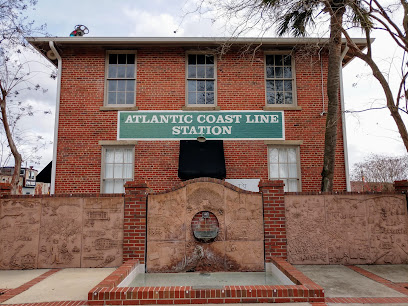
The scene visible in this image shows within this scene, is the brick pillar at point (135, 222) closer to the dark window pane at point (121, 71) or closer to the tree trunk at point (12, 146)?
the dark window pane at point (121, 71)

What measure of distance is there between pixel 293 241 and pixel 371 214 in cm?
190

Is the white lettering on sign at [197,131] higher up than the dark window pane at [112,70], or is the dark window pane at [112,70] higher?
the dark window pane at [112,70]

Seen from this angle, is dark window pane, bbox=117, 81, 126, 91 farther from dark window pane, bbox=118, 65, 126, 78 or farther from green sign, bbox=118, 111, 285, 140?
green sign, bbox=118, 111, 285, 140

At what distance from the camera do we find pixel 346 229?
24.1 ft

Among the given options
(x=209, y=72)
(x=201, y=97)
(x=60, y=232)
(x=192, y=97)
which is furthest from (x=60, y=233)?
(x=209, y=72)

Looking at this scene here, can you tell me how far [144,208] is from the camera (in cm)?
708

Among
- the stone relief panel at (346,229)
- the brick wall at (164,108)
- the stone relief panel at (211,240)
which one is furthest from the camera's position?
the brick wall at (164,108)

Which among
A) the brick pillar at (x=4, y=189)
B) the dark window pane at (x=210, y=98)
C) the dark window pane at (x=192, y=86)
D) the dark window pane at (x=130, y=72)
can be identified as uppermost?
the dark window pane at (x=130, y=72)

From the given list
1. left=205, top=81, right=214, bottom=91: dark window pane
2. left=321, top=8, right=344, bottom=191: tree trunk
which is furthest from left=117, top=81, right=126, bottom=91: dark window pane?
left=321, top=8, right=344, bottom=191: tree trunk

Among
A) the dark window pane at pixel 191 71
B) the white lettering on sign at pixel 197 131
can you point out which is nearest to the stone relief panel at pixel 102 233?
the white lettering on sign at pixel 197 131

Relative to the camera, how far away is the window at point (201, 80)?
434 inches

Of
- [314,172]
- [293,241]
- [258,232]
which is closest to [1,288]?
[258,232]

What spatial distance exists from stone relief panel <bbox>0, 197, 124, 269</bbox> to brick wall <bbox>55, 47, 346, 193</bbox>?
307 centimetres

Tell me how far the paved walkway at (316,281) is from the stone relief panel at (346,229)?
295 millimetres
